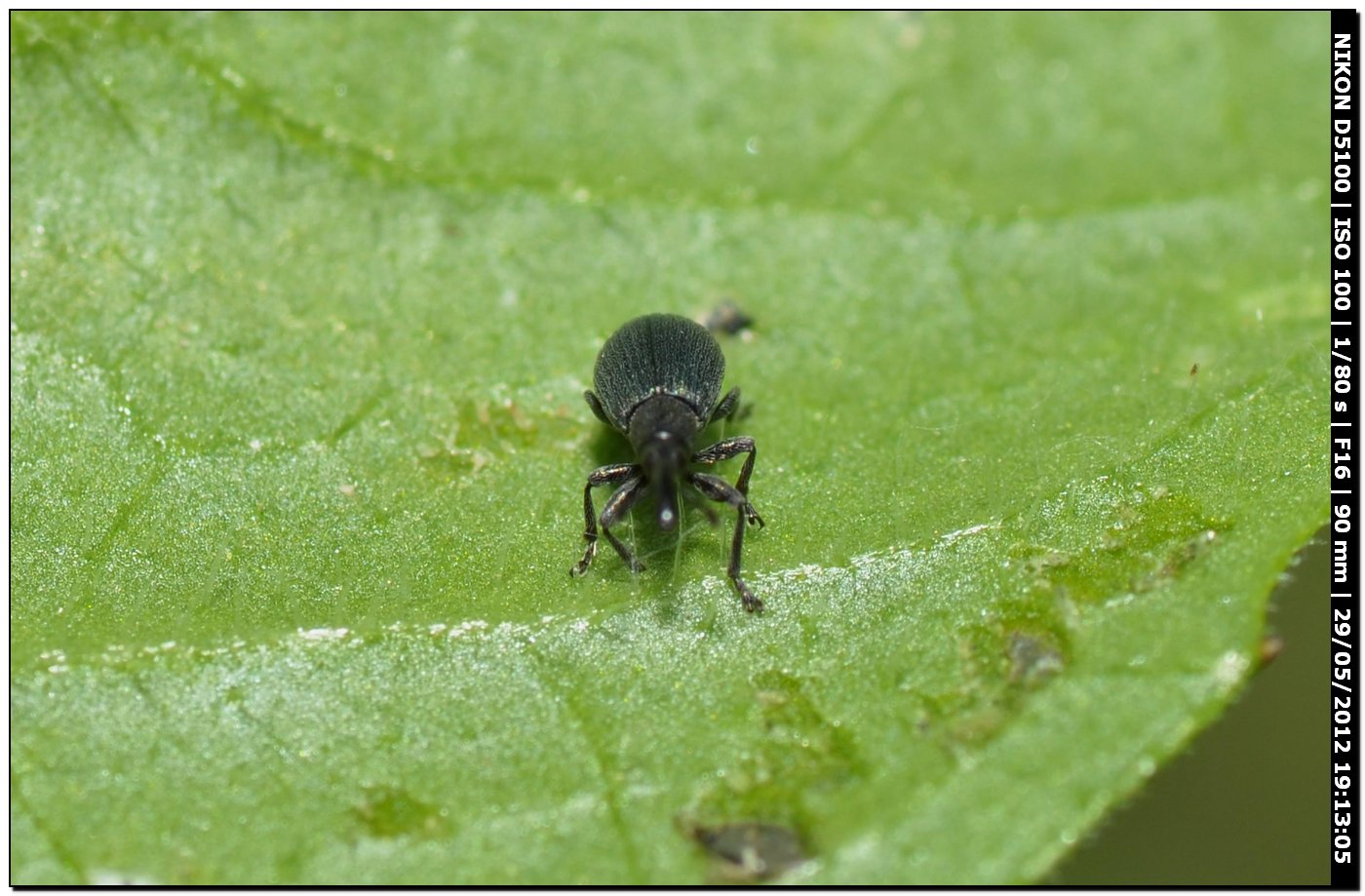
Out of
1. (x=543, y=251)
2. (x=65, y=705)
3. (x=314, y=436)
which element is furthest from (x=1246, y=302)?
(x=65, y=705)

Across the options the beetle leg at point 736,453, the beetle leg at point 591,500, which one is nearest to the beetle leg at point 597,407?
the beetle leg at point 591,500

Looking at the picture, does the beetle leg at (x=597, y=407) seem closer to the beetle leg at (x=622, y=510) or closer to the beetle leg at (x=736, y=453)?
the beetle leg at (x=622, y=510)

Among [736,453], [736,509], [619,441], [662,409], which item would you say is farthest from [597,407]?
[736,509]

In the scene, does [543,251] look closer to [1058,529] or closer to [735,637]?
[735,637]

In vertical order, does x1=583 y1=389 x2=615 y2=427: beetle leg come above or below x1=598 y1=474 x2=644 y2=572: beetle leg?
above

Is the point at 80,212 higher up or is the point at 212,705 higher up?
the point at 80,212

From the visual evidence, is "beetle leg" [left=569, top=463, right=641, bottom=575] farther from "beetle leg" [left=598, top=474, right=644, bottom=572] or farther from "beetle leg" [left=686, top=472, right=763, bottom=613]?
"beetle leg" [left=686, top=472, right=763, bottom=613]

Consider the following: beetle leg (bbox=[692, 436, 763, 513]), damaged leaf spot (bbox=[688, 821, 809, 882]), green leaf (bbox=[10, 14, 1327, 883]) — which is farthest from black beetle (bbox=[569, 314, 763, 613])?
damaged leaf spot (bbox=[688, 821, 809, 882])
